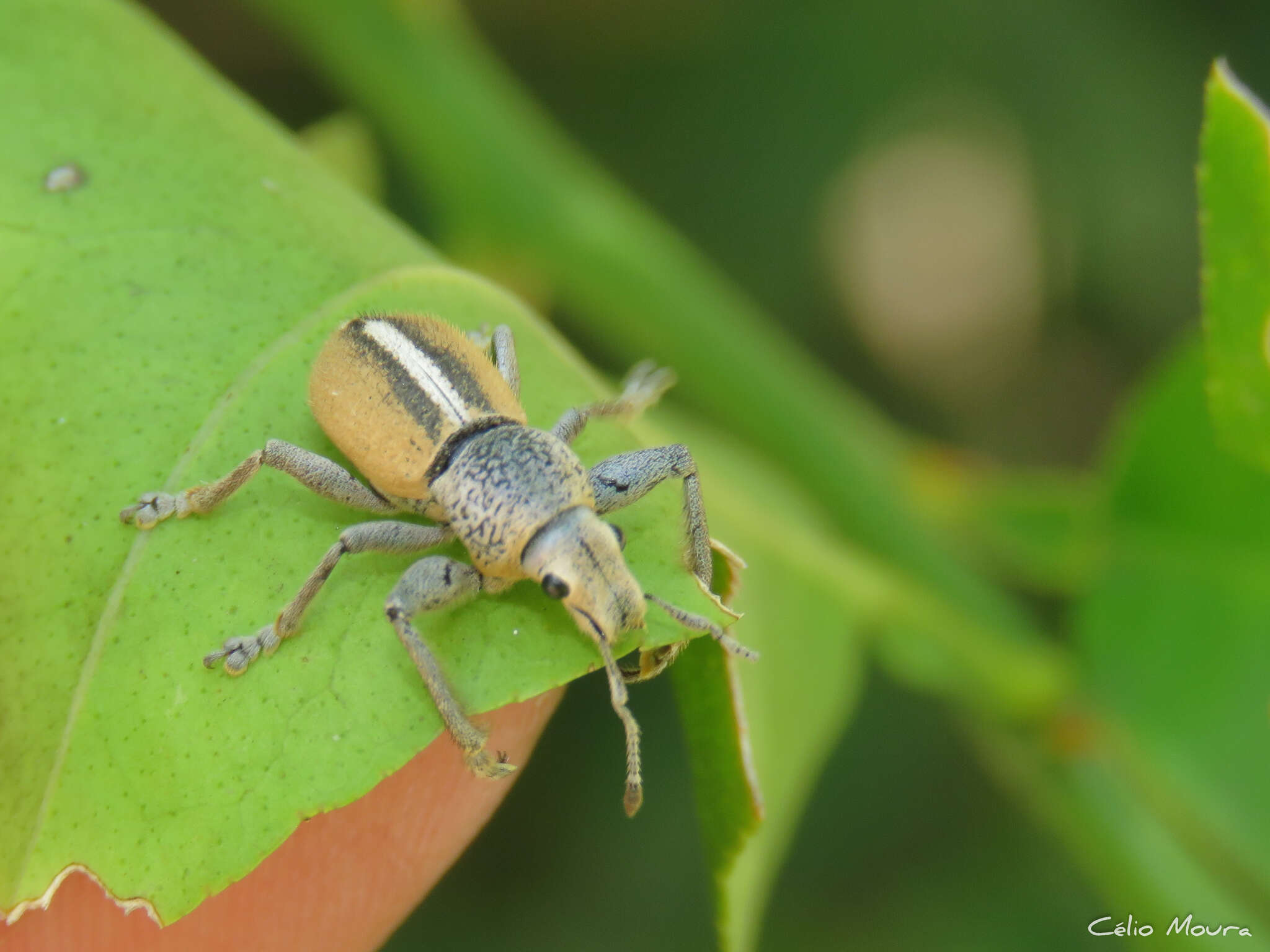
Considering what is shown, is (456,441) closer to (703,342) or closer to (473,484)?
(473,484)

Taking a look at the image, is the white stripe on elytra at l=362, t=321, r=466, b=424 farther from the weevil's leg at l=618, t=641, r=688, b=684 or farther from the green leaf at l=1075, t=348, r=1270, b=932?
the green leaf at l=1075, t=348, r=1270, b=932

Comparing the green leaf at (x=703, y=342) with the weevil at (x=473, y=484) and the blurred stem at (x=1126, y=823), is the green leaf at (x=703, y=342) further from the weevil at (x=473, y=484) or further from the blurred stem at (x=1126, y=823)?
the weevil at (x=473, y=484)

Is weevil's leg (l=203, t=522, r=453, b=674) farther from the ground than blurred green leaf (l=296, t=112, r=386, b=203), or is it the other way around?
blurred green leaf (l=296, t=112, r=386, b=203)

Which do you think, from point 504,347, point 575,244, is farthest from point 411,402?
point 575,244

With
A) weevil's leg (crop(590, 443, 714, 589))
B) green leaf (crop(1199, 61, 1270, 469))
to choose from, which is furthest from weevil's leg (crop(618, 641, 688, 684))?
green leaf (crop(1199, 61, 1270, 469))

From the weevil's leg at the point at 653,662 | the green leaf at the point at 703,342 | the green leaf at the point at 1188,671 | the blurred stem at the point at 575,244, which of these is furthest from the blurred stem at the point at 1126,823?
the weevil's leg at the point at 653,662

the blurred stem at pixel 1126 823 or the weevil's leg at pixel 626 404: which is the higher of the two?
the weevil's leg at pixel 626 404
